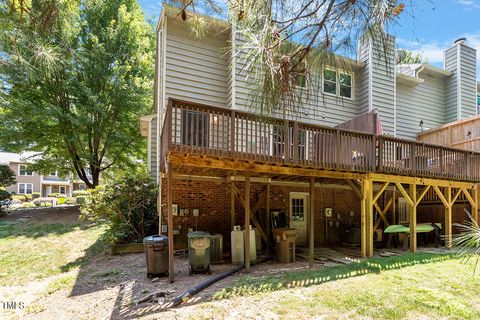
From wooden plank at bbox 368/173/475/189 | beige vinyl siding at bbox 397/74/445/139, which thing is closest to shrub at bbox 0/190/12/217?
wooden plank at bbox 368/173/475/189

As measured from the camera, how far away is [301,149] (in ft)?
22.2

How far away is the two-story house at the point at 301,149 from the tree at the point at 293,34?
181 millimetres

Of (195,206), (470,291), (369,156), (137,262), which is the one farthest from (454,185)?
(137,262)

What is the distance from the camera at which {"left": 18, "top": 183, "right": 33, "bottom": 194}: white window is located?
33.3 meters

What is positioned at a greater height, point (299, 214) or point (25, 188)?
point (25, 188)

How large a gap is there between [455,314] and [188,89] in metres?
8.03

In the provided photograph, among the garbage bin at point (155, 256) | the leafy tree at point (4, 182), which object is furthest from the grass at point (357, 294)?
the leafy tree at point (4, 182)

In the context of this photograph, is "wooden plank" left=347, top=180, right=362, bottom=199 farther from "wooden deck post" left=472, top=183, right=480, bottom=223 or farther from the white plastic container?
"wooden deck post" left=472, top=183, right=480, bottom=223

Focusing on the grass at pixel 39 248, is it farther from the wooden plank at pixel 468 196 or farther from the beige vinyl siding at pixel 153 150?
the wooden plank at pixel 468 196

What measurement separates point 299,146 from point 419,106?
28.4ft

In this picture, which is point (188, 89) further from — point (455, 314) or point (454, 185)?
point (454, 185)

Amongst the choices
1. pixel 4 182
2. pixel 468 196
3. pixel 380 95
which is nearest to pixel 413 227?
pixel 468 196

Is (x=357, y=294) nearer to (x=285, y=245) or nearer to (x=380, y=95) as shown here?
(x=285, y=245)

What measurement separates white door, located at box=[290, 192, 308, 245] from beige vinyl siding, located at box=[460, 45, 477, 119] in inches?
335
